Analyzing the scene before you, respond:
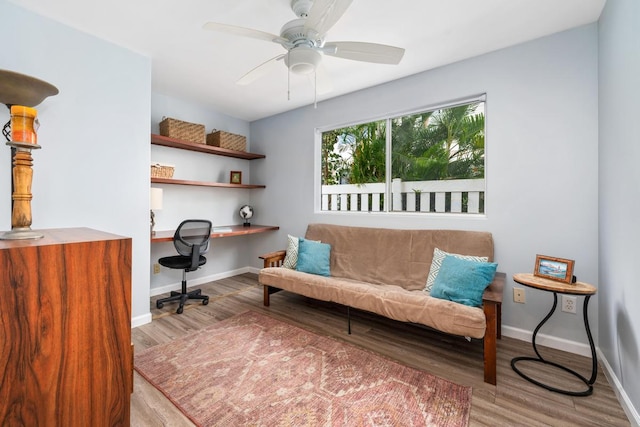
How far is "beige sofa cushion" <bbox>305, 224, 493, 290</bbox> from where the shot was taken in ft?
8.47

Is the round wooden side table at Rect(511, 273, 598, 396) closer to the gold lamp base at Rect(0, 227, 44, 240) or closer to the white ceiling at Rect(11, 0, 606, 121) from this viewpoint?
the white ceiling at Rect(11, 0, 606, 121)

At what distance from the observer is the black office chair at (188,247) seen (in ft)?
9.86

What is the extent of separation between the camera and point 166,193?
361 centimetres

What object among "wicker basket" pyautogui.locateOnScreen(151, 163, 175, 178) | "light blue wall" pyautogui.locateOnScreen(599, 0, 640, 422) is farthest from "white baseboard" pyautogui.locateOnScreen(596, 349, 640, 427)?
"wicker basket" pyautogui.locateOnScreen(151, 163, 175, 178)

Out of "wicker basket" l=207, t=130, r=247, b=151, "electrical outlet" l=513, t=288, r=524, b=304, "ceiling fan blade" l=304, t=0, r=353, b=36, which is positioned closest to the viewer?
"ceiling fan blade" l=304, t=0, r=353, b=36

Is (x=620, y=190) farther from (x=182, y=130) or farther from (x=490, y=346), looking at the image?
(x=182, y=130)

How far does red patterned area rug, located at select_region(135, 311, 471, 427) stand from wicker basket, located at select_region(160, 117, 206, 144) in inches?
88.7

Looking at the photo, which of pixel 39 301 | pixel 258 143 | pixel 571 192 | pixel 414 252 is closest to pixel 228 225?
pixel 258 143

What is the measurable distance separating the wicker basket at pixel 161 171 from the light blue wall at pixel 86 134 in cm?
58

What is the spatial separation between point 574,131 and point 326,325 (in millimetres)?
2590

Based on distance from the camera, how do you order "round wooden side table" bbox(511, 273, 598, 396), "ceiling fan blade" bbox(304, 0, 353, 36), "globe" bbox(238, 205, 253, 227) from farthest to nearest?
"globe" bbox(238, 205, 253, 227)
"round wooden side table" bbox(511, 273, 598, 396)
"ceiling fan blade" bbox(304, 0, 353, 36)

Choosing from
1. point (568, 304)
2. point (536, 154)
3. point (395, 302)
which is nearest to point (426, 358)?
point (395, 302)

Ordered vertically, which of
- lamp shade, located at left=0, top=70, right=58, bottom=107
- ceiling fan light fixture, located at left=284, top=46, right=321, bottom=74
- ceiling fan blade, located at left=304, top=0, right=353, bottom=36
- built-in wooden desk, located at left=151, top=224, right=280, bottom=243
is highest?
ceiling fan blade, located at left=304, top=0, right=353, bottom=36

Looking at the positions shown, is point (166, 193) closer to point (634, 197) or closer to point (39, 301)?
point (39, 301)
